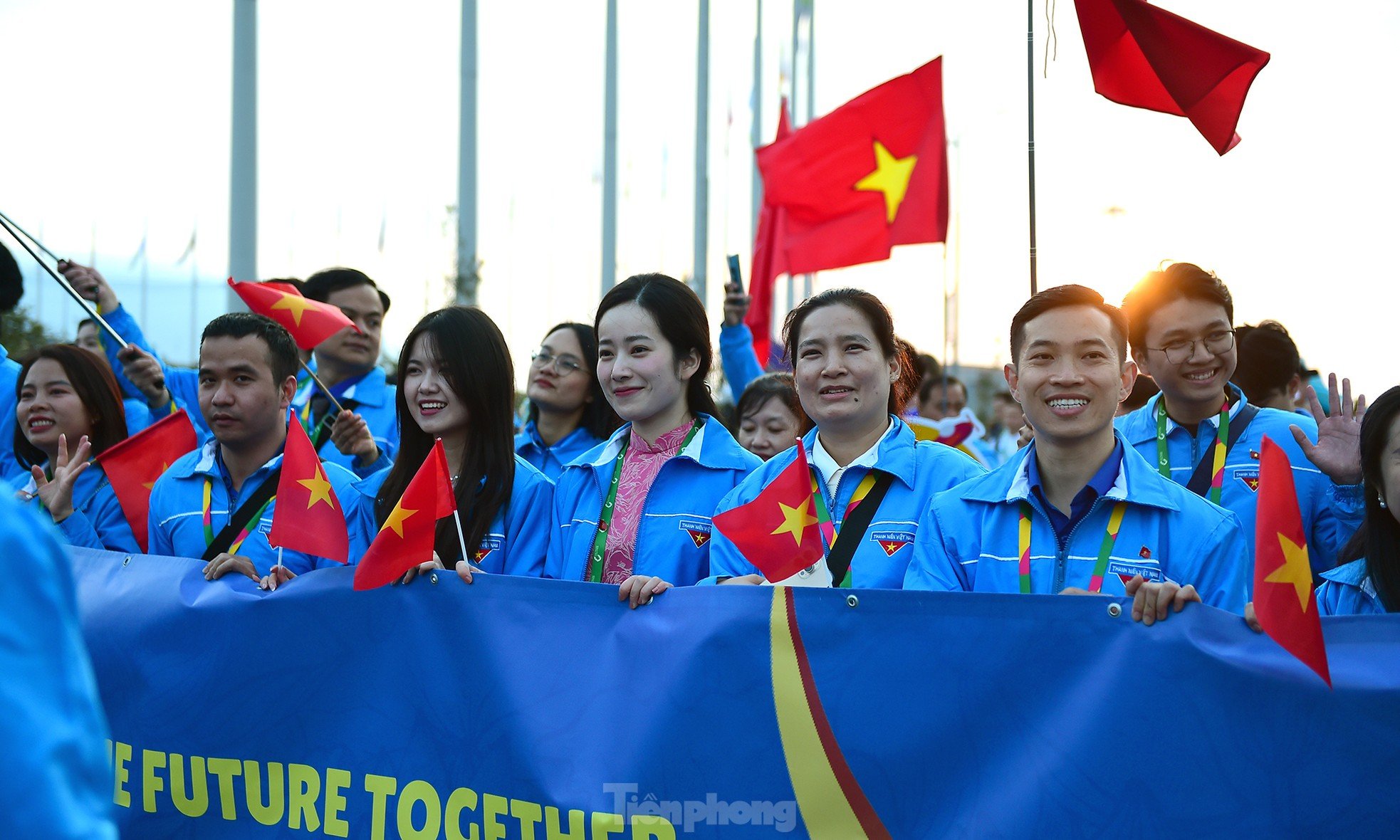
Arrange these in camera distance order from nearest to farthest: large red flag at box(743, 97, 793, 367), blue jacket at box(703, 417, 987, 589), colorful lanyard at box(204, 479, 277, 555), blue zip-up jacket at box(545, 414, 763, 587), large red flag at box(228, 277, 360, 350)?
blue jacket at box(703, 417, 987, 589) < blue zip-up jacket at box(545, 414, 763, 587) < colorful lanyard at box(204, 479, 277, 555) < large red flag at box(228, 277, 360, 350) < large red flag at box(743, 97, 793, 367)

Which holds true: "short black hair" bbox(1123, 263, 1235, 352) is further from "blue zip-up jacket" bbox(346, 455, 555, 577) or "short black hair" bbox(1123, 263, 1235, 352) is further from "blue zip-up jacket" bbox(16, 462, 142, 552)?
"blue zip-up jacket" bbox(16, 462, 142, 552)

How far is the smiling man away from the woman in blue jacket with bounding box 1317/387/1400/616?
9.67 feet

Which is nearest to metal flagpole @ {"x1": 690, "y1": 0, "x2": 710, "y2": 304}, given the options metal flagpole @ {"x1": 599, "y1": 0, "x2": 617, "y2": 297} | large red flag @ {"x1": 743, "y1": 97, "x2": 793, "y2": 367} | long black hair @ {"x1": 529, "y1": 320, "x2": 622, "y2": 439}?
metal flagpole @ {"x1": 599, "y1": 0, "x2": 617, "y2": 297}

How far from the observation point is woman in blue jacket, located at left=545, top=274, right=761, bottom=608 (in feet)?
12.4

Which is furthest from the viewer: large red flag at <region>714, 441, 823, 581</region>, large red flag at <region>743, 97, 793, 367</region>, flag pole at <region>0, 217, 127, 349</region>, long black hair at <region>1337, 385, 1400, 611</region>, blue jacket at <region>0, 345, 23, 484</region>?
large red flag at <region>743, 97, 793, 367</region>

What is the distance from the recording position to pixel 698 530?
12.4ft

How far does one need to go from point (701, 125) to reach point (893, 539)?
19.9 m

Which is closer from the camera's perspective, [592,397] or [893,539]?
[893,539]

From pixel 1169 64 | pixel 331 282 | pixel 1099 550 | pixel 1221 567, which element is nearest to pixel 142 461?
pixel 331 282

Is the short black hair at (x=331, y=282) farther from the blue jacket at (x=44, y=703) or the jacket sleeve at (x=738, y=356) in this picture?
the blue jacket at (x=44, y=703)

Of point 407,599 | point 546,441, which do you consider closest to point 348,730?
point 407,599

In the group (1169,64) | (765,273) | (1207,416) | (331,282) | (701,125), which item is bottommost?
(1207,416)

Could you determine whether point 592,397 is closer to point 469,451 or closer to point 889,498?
point 469,451

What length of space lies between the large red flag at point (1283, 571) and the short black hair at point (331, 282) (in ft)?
15.9
